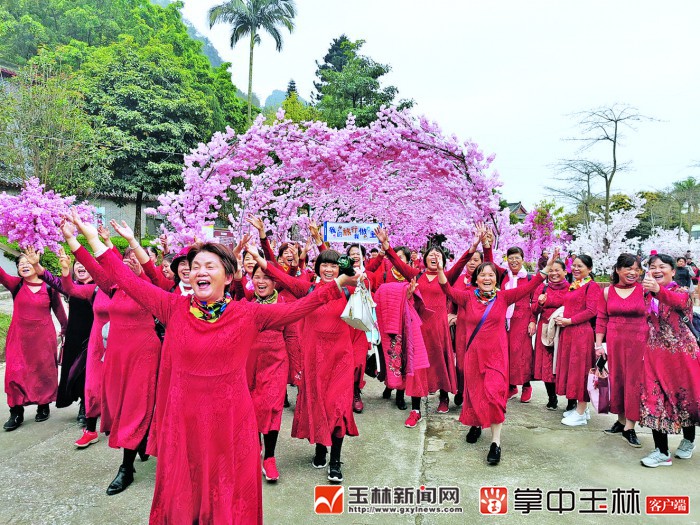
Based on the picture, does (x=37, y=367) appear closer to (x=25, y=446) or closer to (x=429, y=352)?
(x=25, y=446)

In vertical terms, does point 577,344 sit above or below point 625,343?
below

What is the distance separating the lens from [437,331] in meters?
5.71

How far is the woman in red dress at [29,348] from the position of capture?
500 centimetres

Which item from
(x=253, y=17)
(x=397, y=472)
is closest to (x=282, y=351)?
(x=397, y=472)

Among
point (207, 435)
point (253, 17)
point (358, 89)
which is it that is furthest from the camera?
point (253, 17)

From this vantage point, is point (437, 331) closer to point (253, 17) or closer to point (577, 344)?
point (577, 344)

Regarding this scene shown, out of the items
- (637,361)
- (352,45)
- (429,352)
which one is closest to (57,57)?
(352,45)

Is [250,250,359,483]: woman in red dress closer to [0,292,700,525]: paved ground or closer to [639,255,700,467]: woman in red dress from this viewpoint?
[0,292,700,525]: paved ground

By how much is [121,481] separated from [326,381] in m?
1.63

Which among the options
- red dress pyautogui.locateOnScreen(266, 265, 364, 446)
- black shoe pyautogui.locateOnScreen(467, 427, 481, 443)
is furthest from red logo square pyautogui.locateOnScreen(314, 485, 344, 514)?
black shoe pyautogui.locateOnScreen(467, 427, 481, 443)

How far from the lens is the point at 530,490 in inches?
145

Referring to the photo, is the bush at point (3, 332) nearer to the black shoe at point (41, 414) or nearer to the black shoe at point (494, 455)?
the black shoe at point (41, 414)

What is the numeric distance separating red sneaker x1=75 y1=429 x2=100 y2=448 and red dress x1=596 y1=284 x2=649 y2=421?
15.6 ft

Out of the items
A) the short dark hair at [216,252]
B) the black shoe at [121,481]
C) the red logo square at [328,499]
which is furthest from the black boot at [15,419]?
the short dark hair at [216,252]
